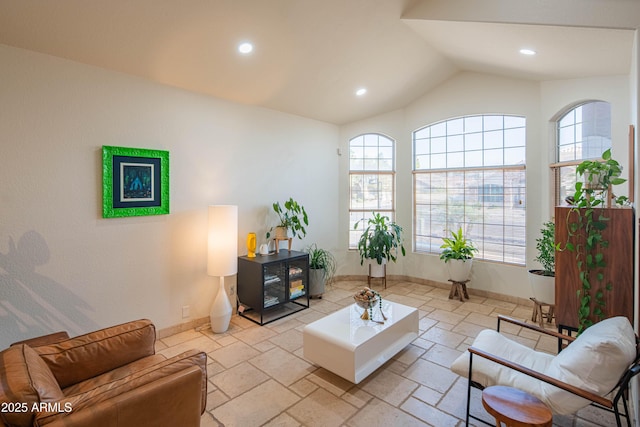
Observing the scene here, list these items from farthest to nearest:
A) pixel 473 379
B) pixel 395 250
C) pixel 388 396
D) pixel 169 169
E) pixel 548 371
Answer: pixel 395 250, pixel 169 169, pixel 388 396, pixel 473 379, pixel 548 371

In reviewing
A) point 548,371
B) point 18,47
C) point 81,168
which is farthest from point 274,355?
point 18,47

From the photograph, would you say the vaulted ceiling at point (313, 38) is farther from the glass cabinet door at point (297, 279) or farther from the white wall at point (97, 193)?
the glass cabinet door at point (297, 279)

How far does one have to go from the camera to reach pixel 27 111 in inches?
107

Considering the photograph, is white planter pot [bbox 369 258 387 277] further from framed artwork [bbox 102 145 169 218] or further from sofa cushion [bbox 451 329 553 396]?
framed artwork [bbox 102 145 169 218]

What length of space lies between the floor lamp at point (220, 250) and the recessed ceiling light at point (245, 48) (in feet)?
5.51

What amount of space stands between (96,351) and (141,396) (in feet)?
2.85

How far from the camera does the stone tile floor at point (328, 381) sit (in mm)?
2330

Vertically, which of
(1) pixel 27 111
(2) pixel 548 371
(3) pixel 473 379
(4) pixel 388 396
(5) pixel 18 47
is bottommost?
(4) pixel 388 396

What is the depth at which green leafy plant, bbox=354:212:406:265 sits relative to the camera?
526 cm

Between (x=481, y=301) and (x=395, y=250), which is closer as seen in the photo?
(x=481, y=301)

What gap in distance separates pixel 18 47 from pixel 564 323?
5.23 metres

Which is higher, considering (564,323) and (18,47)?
(18,47)

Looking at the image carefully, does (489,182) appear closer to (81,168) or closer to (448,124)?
(448,124)

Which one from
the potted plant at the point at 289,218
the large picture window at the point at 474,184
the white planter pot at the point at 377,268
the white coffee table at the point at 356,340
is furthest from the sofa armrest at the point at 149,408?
the large picture window at the point at 474,184
